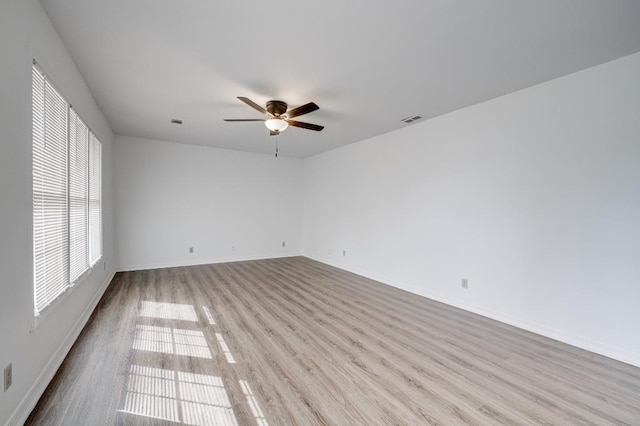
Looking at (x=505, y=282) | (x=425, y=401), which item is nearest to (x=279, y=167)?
(x=505, y=282)

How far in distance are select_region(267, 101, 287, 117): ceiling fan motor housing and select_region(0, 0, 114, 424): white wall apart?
1.83 m

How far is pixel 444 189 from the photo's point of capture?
3.88 m

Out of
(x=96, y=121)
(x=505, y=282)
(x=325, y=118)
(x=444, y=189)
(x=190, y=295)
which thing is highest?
(x=325, y=118)

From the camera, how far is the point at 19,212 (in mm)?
1556

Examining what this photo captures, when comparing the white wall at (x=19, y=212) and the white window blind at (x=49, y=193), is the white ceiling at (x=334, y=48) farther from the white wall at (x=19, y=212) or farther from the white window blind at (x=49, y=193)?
the white window blind at (x=49, y=193)

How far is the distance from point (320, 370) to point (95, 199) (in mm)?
3610

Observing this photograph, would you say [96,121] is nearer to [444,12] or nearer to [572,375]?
[444,12]

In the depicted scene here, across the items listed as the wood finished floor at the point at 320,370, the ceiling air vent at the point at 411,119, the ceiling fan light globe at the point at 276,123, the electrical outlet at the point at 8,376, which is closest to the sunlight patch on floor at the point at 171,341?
the wood finished floor at the point at 320,370

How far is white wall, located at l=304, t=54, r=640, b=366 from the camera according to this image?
2455 millimetres

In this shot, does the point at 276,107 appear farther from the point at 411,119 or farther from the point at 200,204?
the point at 200,204

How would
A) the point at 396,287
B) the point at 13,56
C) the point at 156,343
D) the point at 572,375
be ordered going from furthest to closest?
the point at 396,287, the point at 156,343, the point at 572,375, the point at 13,56

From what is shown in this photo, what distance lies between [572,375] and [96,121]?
5788mm

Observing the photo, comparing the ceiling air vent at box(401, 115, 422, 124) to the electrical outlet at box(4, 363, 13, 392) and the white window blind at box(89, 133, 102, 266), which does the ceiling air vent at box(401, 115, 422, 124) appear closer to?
the white window blind at box(89, 133, 102, 266)

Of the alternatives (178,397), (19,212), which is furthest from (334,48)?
(178,397)
